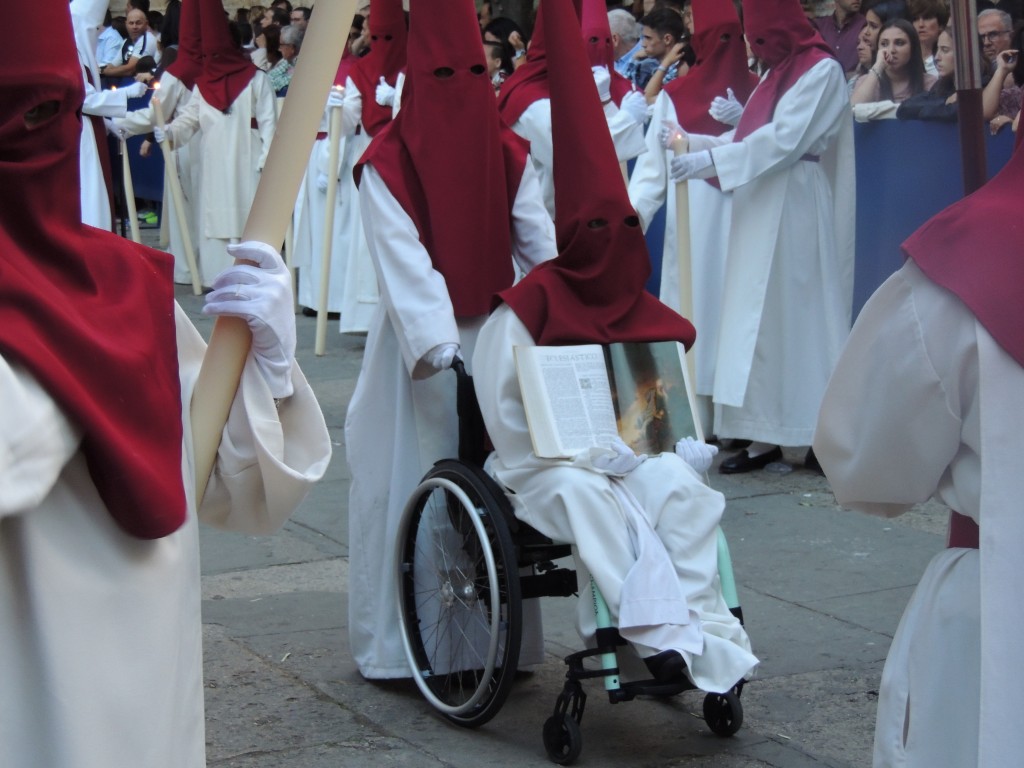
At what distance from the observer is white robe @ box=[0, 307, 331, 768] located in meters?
2.09

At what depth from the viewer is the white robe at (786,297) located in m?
7.48

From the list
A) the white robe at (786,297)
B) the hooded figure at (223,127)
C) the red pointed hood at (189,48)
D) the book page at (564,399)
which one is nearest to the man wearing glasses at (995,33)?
the white robe at (786,297)

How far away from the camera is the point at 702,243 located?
824 centimetres

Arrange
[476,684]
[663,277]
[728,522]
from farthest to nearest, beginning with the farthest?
[663,277], [728,522], [476,684]

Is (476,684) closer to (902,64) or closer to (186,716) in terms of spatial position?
(186,716)

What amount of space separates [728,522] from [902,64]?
2.97 meters

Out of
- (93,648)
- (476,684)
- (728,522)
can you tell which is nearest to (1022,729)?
(93,648)

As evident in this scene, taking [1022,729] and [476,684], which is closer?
[1022,729]

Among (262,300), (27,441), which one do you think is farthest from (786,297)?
(27,441)

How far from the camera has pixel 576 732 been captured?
3990 mm

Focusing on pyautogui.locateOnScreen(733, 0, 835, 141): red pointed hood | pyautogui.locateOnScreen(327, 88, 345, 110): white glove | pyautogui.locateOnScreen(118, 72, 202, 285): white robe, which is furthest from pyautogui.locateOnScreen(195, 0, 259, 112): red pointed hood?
pyautogui.locateOnScreen(733, 0, 835, 141): red pointed hood

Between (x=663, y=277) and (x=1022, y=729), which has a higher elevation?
(x=1022, y=729)

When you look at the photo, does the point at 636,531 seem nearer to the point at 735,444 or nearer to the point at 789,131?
the point at 789,131

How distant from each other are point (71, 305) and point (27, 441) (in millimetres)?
237
